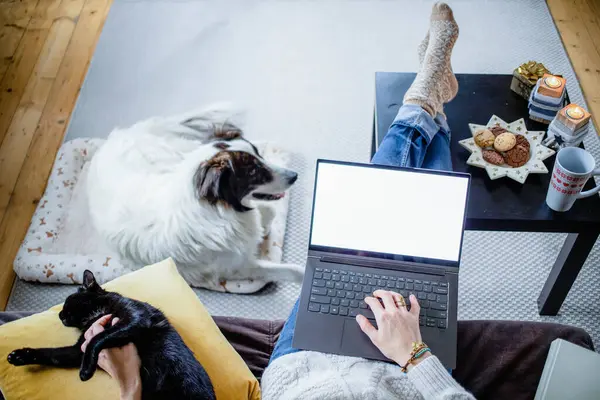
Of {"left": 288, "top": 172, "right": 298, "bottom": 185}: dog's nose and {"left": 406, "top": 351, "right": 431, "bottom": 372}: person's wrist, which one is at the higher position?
{"left": 288, "top": 172, "right": 298, "bottom": 185}: dog's nose

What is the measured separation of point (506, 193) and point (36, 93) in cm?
168

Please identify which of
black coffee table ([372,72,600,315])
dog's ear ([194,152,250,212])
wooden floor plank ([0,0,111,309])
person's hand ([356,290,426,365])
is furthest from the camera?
wooden floor plank ([0,0,111,309])

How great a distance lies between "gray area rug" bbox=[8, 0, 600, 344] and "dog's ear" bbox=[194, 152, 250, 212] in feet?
0.70

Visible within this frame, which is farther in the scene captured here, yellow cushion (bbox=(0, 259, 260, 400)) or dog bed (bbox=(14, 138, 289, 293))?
dog bed (bbox=(14, 138, 289, 293))

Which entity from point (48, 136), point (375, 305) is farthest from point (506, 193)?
point (48, 136)

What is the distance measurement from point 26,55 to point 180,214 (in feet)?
3.72

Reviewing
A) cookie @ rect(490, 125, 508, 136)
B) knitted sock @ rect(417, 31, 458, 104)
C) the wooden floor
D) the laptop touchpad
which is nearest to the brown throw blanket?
the laptop touchpad

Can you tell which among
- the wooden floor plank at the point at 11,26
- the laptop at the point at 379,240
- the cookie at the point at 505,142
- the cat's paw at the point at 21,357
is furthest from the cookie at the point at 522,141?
the wooden floor plank at the point at 11,26

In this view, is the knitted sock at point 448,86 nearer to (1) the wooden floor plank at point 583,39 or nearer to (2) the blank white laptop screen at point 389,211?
(2) the blank white laptop screen at point 389,211

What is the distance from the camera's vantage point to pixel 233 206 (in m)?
1.61

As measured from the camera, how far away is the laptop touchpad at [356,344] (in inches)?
42.1

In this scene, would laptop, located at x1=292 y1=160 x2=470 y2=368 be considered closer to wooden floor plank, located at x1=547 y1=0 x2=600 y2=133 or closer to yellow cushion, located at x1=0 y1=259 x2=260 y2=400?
yellow cushion, located at x1=0 y1=259 x2=260 y2=400

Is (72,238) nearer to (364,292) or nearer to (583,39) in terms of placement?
(364,292)

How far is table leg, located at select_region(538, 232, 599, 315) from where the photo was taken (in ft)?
4.37
